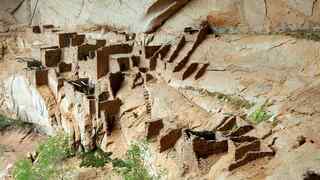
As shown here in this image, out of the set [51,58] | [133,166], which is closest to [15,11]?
[51,58]

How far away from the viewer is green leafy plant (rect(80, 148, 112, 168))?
14.2 meters

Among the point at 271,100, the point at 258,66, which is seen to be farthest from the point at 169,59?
the point at 271,100

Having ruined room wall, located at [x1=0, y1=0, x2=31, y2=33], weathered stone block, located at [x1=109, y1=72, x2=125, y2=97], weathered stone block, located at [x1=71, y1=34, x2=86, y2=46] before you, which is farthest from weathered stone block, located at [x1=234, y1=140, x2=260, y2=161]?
ruined room wall, located at [x1=0, y1=0, x2=31, y2=33]

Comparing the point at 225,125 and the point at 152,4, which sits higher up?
the point at 152,4

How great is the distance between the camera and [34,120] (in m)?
18.5

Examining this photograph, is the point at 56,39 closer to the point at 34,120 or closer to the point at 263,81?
the point at 34,120

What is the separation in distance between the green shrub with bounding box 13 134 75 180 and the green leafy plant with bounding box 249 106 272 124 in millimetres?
5277

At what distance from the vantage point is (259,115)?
1214cm

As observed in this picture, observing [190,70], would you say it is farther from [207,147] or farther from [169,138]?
[207,147]

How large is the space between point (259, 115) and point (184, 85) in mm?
3030

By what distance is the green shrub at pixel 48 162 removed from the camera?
588 inches

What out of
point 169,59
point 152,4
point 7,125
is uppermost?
point 152,4

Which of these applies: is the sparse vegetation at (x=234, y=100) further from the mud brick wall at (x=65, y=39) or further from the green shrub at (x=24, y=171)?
the mud brick wall at (x=65, y=39)

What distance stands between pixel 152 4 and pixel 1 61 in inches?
244
